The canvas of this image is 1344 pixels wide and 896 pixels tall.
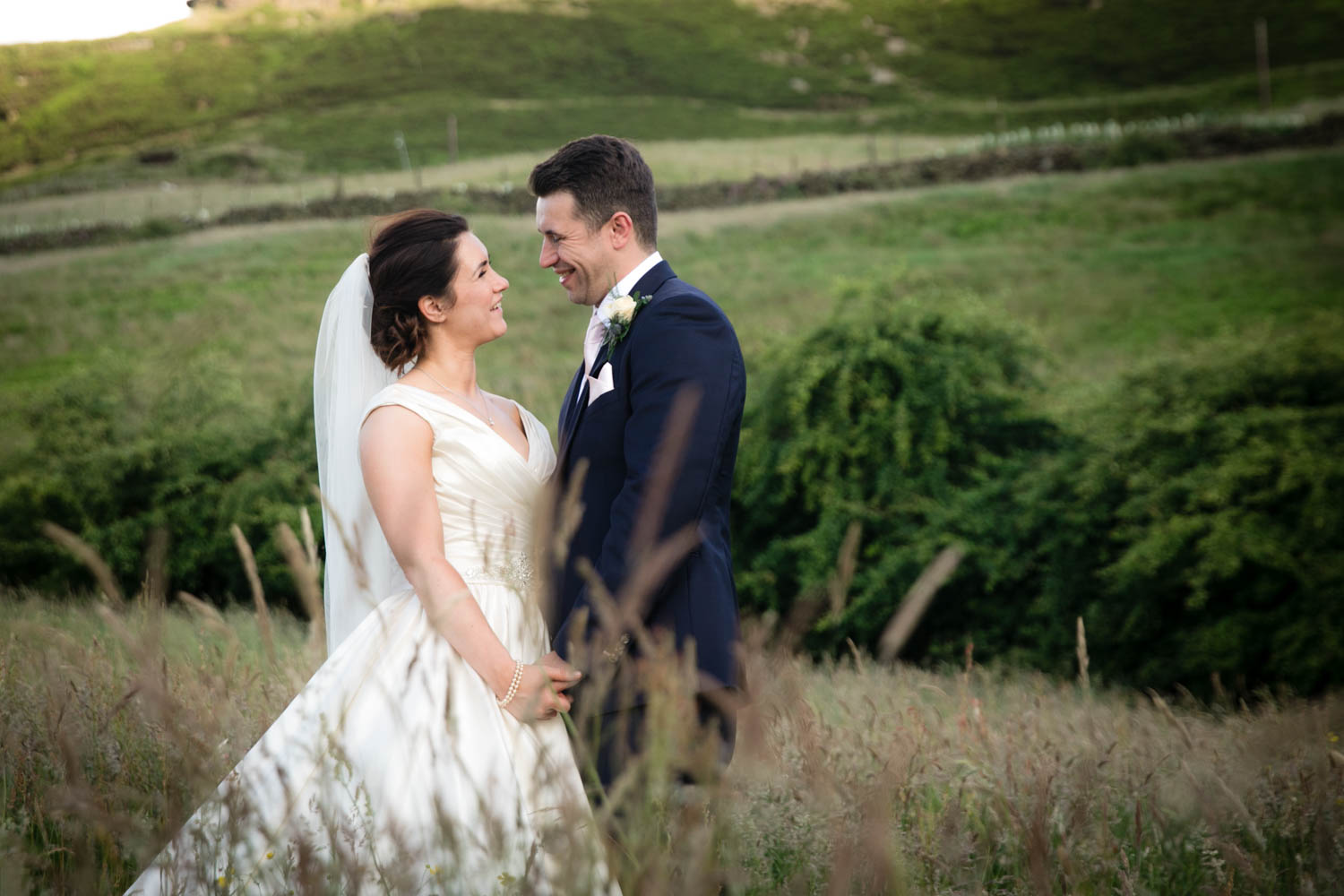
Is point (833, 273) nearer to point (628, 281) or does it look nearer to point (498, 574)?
point (628, 281)

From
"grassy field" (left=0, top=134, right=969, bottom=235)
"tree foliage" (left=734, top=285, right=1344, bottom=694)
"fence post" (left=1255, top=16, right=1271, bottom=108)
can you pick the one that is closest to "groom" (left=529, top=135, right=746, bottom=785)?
"tree foliage" (left=734, top=285, right=1344, bottom=694)

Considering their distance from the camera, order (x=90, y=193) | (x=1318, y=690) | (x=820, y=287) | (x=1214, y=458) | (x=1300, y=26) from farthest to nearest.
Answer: (x=1300, y=26)
(x=90, y=193)
(x=820, y=287)
(x=1214, y=458)
(x=1318, y=690)

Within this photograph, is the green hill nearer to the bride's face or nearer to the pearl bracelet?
the bride's face

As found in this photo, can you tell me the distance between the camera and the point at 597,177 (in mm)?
2920

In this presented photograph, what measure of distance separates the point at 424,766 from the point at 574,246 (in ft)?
4.98

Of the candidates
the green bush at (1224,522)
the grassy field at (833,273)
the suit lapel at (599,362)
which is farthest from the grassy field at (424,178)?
the suit lapel at (599,362)

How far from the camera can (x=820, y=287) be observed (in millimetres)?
20859

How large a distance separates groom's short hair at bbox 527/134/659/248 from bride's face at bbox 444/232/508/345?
1.00 feet

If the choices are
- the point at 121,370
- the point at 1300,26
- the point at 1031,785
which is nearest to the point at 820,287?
the point at 121,370

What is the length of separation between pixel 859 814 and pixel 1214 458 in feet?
21.6

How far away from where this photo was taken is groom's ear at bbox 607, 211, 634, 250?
2977mm

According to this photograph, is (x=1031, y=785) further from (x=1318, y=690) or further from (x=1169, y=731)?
(x=1318, y=690)

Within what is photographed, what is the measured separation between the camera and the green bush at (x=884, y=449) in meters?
9.27

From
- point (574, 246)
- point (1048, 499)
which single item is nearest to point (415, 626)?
point (574, 246)
